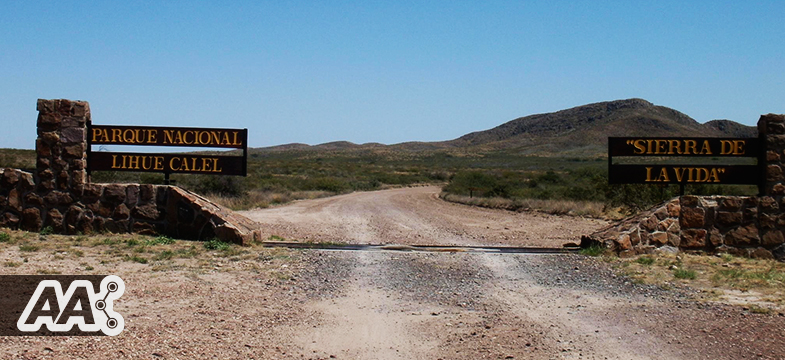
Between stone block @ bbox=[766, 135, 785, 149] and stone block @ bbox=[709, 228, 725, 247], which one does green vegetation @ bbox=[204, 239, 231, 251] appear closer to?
stone block @ bbox=[709, 228, 725, 247]

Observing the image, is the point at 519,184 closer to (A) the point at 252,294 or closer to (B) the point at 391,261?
(B) the point at 391,261

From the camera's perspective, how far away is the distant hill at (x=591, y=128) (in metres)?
128

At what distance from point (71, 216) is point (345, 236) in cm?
560

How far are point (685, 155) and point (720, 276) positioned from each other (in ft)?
13.3

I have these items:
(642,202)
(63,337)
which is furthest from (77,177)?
(642,202)

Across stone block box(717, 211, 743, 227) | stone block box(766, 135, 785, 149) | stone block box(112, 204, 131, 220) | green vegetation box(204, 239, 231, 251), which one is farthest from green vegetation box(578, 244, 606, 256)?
stone block box(112, 204, 131, 220)

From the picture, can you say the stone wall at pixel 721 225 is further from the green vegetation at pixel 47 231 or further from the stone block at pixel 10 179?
→ the stone block at pixel 10 179

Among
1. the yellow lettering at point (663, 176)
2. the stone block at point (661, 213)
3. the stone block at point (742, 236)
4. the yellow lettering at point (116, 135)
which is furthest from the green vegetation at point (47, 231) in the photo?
the stone block at point (742, 236)

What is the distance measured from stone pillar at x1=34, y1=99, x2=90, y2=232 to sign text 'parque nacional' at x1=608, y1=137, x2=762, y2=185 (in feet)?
32.7

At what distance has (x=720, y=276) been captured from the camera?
10289 mm

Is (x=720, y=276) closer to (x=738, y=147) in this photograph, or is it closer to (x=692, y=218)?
(x=692, y=218)

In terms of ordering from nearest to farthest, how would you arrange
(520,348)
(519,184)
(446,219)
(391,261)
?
(520,348)
(391,261)
(446,219)
(519,184)

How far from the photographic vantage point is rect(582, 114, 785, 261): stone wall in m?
13.1

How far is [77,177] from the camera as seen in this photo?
13359 millimetres
